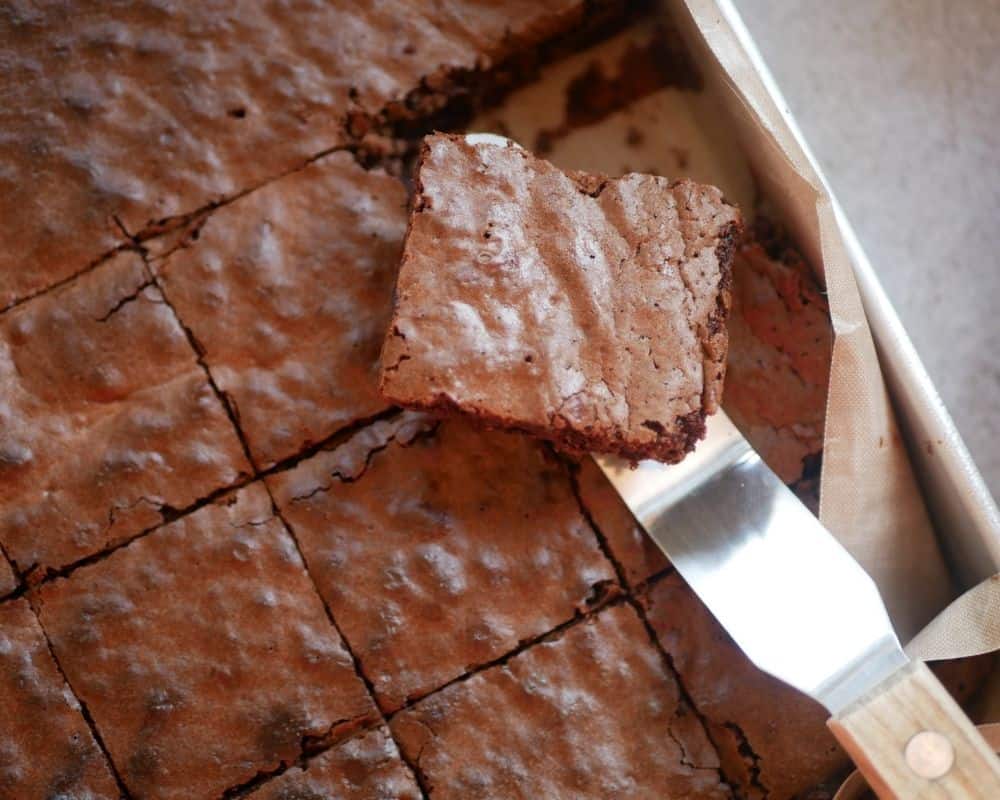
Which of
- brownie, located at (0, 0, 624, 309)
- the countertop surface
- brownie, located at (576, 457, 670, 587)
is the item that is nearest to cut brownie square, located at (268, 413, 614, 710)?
brownie, located at (576, 457, 670, 587)

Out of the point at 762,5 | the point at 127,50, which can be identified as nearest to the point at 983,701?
the point at 762,5

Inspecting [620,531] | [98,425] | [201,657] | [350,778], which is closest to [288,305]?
[98,425]

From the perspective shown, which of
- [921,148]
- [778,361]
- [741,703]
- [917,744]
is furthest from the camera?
[921,148]

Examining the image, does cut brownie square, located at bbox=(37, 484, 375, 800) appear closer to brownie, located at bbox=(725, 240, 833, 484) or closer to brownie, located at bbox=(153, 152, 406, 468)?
brownie, located at bbox=(153, 152, 406, 468)

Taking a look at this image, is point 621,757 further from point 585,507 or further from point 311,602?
point 311,602

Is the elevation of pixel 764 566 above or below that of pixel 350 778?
below

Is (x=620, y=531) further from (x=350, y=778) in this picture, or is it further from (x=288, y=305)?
(x=288, y=305)

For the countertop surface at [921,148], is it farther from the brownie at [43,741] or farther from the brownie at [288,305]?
the brownie at [43,741]

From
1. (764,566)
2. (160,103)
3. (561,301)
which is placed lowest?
(764,566)

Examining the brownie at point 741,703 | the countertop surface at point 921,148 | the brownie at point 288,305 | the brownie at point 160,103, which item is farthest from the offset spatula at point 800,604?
the brownie at point 160,103
